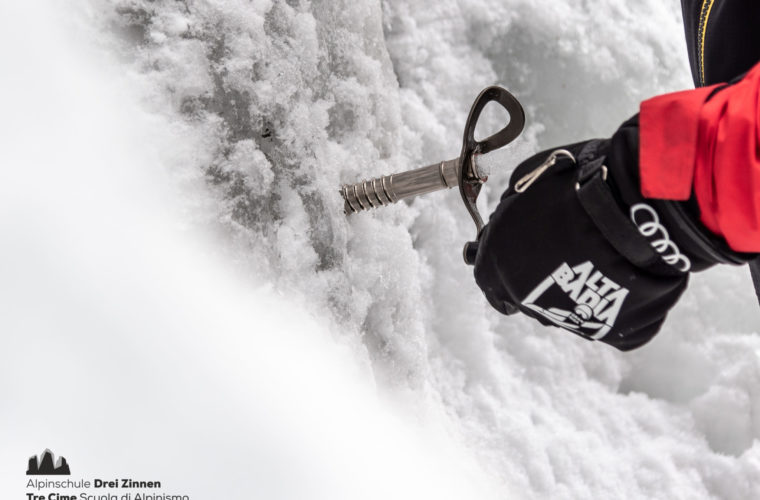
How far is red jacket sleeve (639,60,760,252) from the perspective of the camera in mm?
362

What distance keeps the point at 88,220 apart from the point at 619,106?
1.07 m

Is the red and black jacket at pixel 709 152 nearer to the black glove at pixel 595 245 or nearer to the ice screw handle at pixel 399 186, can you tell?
the black glove at pixel 595 245

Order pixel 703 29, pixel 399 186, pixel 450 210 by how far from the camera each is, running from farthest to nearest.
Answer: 1. pixel 450 210
2. pixel 399 186
3. pixel 703 29

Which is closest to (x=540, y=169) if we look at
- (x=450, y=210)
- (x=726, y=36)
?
(x=726, y=36)

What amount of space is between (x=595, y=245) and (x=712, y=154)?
11 centimetres

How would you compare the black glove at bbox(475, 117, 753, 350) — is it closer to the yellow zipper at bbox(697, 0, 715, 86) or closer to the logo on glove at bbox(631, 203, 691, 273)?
the logo on glove at bbox(631, 203, 691, 273)

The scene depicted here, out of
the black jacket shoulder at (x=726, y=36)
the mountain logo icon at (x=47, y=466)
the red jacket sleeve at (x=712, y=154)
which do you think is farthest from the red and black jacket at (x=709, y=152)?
the mountain logo icon at (x=47, y=466)

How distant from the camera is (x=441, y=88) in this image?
114 cm

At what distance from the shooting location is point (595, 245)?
0.47 meters

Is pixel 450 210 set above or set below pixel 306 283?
above

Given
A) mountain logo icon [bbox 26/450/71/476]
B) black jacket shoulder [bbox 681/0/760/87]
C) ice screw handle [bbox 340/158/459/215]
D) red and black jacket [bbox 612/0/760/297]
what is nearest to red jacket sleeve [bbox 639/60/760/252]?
red and black jacket [bbox 612/0/760/297]

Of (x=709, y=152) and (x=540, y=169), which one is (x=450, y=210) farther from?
(x=709, y=152)

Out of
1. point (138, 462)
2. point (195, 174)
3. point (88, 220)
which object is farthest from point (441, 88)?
point (138, 462)

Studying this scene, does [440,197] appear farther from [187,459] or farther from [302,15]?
[187,459]
